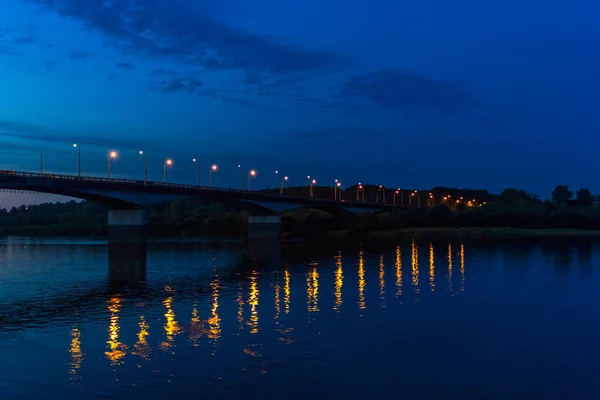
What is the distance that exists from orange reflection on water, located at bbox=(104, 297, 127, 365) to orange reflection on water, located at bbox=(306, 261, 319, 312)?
1030cm

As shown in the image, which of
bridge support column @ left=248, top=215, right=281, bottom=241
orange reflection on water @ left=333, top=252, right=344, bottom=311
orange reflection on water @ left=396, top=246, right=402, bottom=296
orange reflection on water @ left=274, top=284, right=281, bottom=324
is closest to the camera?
orange reflection on water @ left=274, top=284, right=281, bottom=324

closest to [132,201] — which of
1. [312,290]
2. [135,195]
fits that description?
[135,195]

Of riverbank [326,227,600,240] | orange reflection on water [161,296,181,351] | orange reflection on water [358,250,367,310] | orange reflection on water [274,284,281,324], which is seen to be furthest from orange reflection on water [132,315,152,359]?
riverbank [326,227,600,240]

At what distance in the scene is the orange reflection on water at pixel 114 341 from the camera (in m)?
22.3

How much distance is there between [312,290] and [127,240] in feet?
223

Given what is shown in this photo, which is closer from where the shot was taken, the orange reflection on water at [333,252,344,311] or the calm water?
the calm water

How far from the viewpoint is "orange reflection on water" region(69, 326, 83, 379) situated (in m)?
20.7

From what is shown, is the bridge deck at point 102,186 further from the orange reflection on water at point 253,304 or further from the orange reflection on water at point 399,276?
the orange reflection on water at point 399,276

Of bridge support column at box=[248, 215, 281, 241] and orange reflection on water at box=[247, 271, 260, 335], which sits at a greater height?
bridge support column at box=[248, 215, 281, 241]

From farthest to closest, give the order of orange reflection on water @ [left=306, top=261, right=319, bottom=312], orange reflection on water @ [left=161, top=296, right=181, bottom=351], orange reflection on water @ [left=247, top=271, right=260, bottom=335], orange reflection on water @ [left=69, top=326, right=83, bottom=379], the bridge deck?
1. the bridge deck
2. orange reflection on water @ [left=306, top=261, right=319, bottom=312]
3. orange reflection on water @ [left=247, top=271, right=260, bottom=335]
4. orange reflection on water @ [left=161, top=296, right=181, bottom=351]
5. orange reflection on water @ [left=69, top=326, right=83, bottom=379]

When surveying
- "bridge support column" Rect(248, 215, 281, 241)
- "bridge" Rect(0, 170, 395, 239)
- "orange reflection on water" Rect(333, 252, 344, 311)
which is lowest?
"orange reflection on water" Rect(333, 252, 344, 311)

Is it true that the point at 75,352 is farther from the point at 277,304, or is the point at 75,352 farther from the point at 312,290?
the point at 312,290

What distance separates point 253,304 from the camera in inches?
1391

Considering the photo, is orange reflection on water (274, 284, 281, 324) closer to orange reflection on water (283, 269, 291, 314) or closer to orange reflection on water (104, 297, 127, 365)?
orange reflection on water (283, 269, 291, 314)
